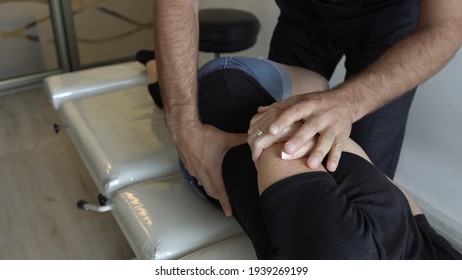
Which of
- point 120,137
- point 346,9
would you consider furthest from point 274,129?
point 120,137

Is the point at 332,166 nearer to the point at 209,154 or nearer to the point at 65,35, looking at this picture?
the point at 209,154

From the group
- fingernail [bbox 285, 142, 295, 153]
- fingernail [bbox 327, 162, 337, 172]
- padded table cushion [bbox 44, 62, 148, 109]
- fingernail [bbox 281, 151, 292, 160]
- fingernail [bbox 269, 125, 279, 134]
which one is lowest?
padded table cushion [bbox 44, 62, 148, 109]

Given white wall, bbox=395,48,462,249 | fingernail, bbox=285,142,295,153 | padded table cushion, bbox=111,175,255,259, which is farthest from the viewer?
white wall, bbox=395,48,462,249

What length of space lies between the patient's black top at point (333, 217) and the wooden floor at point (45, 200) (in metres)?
0.96

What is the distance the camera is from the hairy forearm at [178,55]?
1.16 metres

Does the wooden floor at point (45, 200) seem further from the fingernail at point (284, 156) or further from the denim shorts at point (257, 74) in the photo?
the fingernail at point (284, 156)

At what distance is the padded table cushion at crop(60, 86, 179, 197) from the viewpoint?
1396 millimetres

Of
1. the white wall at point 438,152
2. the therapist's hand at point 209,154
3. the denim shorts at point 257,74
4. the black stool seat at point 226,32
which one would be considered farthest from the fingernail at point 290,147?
the black stool seat at point 226,32

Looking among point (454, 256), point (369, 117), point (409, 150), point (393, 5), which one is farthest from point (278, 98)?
point (409, 150)

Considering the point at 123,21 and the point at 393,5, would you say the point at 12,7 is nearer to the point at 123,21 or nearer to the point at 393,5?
the point at 123,21

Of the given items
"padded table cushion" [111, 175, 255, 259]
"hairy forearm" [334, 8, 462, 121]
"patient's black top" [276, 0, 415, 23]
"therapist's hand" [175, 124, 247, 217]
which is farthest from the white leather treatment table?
"patient's black top" [276, 0, 415, 23]

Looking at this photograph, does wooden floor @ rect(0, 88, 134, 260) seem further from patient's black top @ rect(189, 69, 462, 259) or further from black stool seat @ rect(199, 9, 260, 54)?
patient's black top @ rect(189, 69, 462, 259)

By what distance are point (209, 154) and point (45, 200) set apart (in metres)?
1.21
